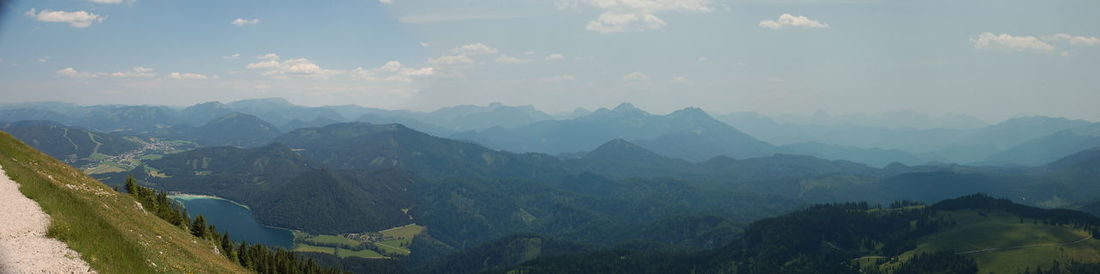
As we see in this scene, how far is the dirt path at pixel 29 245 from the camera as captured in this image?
103 feet

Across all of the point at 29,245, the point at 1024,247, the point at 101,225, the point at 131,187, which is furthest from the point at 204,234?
the point at 1024,247

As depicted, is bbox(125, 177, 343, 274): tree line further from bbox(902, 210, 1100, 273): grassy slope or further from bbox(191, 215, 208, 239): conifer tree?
bbox(902, 210, 1100, 273): grassy slope

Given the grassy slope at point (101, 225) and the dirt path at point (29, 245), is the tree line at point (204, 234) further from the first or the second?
the dirt path at point (29, 245)

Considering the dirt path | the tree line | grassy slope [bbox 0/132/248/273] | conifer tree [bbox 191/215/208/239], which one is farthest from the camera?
conifer tree [bbox 191/215/208/239]

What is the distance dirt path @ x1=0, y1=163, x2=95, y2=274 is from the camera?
1240 inches

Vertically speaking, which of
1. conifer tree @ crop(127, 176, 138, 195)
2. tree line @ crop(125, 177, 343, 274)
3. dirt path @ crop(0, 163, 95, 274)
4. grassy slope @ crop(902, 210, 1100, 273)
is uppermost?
dirt path @ crop(0, 163, 95, 274)

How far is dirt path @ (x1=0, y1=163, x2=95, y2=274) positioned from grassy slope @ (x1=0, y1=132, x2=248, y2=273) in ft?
2.26

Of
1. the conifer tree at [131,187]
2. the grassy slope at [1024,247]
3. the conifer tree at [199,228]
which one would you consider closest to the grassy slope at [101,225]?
the conifer tree at [131,187]

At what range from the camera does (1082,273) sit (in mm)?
154500

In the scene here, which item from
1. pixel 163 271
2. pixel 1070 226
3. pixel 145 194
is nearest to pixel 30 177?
pixel 163 271

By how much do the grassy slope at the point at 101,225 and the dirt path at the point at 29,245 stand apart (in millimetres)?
688

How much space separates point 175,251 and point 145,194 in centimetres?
3508

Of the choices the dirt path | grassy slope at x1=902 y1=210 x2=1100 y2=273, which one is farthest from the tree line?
grassy slope at x1=902 y1=210 x2=1100 y2=273

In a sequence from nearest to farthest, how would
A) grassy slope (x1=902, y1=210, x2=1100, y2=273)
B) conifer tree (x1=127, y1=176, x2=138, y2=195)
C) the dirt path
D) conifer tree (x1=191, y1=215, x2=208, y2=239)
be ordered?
the dirt path, conifer tree (x1=127, y1=176, x2=138, y2=195), conifer tree (x1=191, y1=215, x2=208, y2=239), grassy slope (x1=902, y1=210, x2=1100, y2=273)
